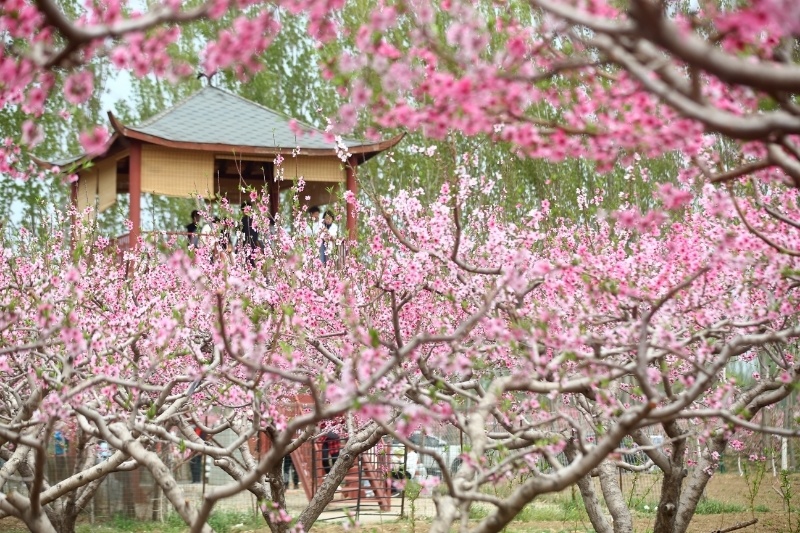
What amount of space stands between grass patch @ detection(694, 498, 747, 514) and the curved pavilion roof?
24.0 feet

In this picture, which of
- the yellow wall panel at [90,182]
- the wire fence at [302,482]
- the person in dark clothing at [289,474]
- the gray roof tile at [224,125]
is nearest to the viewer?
the wire fence at [302,482]

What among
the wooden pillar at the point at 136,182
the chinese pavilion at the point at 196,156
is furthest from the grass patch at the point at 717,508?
the wooden pillar at the point at 136,182

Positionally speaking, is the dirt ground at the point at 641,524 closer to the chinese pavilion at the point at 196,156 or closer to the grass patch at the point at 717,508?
the grass patch at the point at 717,508

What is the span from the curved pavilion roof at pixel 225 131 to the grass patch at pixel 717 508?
24.0ft

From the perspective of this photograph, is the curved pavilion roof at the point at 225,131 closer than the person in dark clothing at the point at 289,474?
Yes

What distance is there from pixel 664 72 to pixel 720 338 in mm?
4688

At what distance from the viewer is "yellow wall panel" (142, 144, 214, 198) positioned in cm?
1490

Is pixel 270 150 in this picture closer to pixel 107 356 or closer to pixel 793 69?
pixel 107 356

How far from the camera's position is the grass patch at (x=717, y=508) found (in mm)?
14219

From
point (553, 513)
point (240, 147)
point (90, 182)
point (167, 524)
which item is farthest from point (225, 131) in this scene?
point (553, 513)

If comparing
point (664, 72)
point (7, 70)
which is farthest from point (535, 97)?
point (7, 70)

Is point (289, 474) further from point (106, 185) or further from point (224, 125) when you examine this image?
point (224, 125)

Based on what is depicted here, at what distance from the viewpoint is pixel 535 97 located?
3.62 metres

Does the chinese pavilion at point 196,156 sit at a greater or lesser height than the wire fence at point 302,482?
greater
